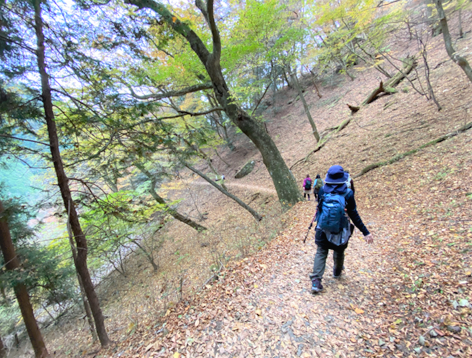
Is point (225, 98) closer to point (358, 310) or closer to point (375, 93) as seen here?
point (358, 310)

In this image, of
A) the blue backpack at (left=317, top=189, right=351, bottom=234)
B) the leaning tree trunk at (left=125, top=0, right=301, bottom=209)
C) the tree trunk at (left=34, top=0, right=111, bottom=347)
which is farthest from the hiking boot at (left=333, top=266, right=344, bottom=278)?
the leaning tree trunk at (left=125, top=0, right=301, bottom=209)

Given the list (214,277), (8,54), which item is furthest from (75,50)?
(214,277)

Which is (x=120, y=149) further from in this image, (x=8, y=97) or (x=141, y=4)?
(x=141, y=4)

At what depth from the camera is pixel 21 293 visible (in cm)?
525

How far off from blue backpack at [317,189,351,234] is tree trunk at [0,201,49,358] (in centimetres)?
A: 696

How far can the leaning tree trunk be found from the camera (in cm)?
516

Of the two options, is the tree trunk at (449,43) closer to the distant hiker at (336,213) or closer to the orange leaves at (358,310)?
the distant hiker at (336,213)

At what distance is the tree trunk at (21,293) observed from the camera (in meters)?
4.88

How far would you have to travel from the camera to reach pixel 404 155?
7.48 metres

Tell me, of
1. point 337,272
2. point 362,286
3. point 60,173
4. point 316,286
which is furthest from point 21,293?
point 362,286

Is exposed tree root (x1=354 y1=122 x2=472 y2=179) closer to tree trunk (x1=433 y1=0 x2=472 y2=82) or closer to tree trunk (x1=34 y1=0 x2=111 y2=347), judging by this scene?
tree trunk (x1=433 y1=0 x2=472 y2=82)

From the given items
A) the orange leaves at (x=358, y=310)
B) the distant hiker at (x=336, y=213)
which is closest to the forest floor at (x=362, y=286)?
the orange leaves at (x=358, y=310)

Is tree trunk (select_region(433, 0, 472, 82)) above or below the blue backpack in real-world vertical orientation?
above

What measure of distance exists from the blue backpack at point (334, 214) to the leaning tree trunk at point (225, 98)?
5.17m
